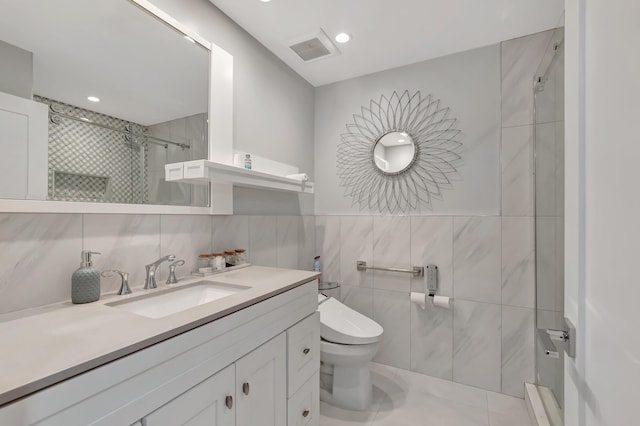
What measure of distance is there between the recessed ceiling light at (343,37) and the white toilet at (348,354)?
1847mm

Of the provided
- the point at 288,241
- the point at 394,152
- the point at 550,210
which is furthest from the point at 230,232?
the point at 550,210

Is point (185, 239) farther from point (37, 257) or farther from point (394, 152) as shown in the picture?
point (394, 152)

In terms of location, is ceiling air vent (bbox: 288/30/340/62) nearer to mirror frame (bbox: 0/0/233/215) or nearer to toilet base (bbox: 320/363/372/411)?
mirror frame (bbox: 0/0/233/215)

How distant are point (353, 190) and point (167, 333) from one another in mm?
1872

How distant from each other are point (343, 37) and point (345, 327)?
191 cm

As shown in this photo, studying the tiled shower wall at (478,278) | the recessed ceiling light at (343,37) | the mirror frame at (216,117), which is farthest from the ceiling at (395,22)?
the mirror frame at (216,117)

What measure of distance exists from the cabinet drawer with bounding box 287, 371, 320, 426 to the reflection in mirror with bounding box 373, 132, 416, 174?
5.10 ft

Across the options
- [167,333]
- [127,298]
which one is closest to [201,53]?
[127,298]

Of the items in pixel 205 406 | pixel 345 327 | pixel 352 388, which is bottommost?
pixel 352 388

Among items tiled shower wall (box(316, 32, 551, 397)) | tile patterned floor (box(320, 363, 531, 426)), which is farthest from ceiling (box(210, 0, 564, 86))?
tile patterned floor (box(320, 363, 531, 426))

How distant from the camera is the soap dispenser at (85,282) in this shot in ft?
3.43

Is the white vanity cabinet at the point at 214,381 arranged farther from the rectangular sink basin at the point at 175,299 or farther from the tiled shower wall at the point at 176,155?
the tiled shower wall at the point at 176,155

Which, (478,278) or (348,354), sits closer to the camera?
(348,354)

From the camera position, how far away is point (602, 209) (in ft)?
1.65
